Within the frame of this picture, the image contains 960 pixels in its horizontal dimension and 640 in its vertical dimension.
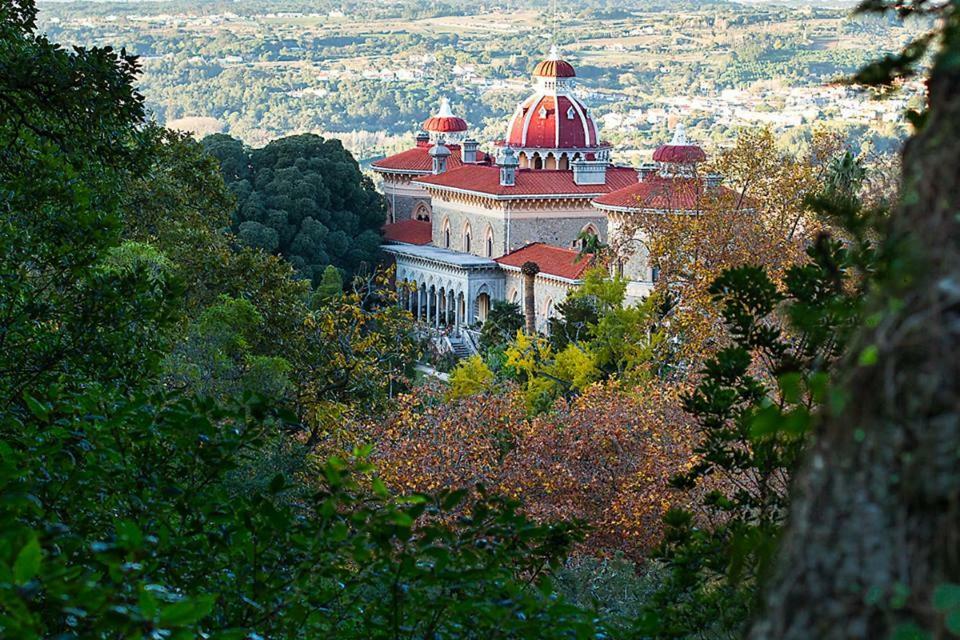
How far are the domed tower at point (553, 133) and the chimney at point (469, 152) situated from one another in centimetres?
208

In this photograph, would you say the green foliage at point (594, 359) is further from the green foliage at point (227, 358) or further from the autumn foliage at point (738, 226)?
the green foliage at point (227, 358)

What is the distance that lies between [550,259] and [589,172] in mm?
5350

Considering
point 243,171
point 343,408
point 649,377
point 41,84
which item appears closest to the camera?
point 41,84

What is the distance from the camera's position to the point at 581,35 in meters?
167

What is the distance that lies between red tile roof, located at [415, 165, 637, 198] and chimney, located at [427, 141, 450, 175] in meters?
4.02

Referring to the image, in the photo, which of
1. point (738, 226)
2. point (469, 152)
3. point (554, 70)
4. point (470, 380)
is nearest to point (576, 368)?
point (470, 380)

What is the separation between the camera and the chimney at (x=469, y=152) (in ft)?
194

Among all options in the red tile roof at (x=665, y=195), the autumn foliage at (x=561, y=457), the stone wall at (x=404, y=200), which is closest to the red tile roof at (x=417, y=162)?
the stone wall at (x=404, y=200)

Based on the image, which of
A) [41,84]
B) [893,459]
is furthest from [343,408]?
[893,459]

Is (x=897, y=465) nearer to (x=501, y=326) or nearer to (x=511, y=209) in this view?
(x=501, y=326)

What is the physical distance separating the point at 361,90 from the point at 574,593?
13020cm

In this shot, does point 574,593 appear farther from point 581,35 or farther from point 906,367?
point 581,35

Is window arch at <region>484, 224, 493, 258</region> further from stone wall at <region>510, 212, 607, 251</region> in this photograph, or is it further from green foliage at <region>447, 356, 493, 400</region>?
green foliage at <region>447, 356, 493, 400</region>

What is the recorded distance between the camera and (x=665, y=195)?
84.3 feet
